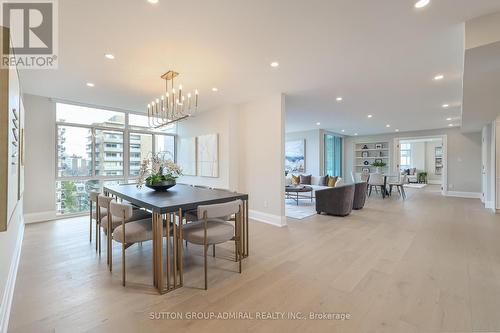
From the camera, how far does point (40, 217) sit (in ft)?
15.6

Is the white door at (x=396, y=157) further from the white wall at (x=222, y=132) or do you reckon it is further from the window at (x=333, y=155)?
the white wall at (x=222, y=132)

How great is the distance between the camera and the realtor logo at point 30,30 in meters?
2.01

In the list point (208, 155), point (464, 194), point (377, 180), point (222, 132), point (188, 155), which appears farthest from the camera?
point (464, 194)

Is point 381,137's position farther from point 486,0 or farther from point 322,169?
point 486,0

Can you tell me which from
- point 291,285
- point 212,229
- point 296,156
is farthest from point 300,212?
point 296,156

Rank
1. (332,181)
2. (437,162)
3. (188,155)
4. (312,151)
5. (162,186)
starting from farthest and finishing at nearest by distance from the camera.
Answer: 1. (437,162)
2. (312,151)
3. (332,181)
4. (188,155)
5. (162,186)

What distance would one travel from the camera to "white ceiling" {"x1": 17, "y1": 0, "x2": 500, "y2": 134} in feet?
6.86

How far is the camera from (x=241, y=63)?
3.21m

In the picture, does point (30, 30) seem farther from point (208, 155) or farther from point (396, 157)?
point (396, 157)

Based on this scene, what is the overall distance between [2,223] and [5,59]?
3.58 feet

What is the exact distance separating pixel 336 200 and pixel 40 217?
656 centimetres

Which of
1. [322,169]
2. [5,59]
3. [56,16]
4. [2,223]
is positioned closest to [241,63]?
[56,16]

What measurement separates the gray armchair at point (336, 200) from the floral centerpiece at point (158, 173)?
352 centimetres

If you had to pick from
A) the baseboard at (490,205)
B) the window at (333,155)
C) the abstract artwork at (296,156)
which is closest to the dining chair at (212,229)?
the baseboard at (490,205)
